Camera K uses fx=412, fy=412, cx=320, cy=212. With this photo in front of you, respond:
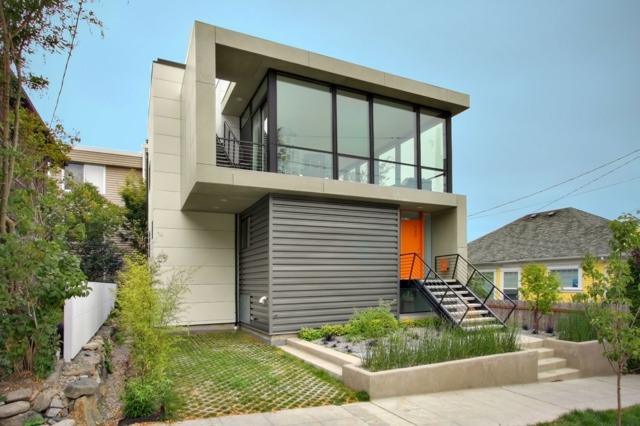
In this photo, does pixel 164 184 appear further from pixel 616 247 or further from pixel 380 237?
pixel 616 247

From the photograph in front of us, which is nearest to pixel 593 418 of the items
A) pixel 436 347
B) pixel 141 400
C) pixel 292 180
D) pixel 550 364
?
pixel 436 347

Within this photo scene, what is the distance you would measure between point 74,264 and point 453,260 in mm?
9741

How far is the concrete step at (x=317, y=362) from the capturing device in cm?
663

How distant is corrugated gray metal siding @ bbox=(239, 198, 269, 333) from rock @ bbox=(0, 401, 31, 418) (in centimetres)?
556

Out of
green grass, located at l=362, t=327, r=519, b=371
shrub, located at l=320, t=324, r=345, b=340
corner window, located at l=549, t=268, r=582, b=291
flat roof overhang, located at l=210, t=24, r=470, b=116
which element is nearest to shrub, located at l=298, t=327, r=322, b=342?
shrub, located at l=320, t=324, r=345, b=340

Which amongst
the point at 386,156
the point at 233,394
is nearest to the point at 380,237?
the point at 386,156

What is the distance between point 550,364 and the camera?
25.4ft

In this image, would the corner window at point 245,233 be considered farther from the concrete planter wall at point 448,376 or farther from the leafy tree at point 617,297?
the leafy tree at point 617,297

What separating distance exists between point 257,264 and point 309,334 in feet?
7.35

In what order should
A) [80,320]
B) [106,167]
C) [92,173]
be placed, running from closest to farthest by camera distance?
[80,320] → [92,173] → [106,167]

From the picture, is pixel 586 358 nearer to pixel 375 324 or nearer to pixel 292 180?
pixel 375 324

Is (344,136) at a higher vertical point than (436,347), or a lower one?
higher

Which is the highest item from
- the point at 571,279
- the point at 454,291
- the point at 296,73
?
the point at 296,73

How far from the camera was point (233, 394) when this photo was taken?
5.62 metres
